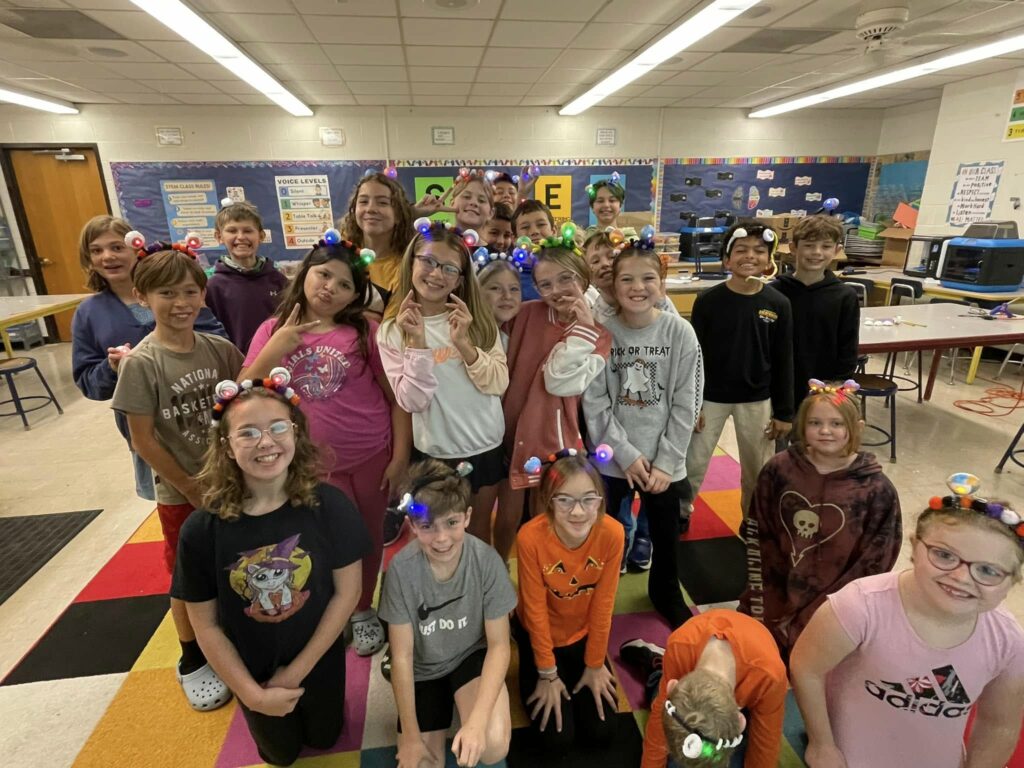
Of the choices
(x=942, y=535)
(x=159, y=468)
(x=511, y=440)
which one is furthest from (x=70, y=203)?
(x=942, y=535)

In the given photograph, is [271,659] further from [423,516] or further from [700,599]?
[700,599]

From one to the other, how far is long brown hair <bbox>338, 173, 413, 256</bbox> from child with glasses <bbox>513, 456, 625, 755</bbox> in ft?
4.01

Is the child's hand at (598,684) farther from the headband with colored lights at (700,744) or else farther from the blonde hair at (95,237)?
the blonde hair at (95,237)

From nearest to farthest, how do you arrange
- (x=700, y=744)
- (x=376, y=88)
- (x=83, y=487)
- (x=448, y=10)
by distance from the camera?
(x=700, y=744), (x=83, y=487), (x=448, y=10), (x=376, y=88)

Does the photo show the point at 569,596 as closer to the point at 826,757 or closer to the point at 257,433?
the point at 826,757

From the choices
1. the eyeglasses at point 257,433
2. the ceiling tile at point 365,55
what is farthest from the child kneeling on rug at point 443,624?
the ceiling tile at point 365,55

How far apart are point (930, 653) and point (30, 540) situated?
3589mm

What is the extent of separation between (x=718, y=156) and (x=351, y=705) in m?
7.40

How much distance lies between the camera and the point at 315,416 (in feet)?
5.44

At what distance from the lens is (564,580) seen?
61.4 inches

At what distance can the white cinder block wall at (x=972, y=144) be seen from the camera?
17.1 ft

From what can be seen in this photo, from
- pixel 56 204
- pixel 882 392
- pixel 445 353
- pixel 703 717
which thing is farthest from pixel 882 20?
pixel 56 204

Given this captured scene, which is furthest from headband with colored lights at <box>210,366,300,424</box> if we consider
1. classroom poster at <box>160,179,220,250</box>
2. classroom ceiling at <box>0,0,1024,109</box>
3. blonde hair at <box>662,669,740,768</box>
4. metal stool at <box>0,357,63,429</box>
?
classroom poster at <box>160,179,220,250</box>

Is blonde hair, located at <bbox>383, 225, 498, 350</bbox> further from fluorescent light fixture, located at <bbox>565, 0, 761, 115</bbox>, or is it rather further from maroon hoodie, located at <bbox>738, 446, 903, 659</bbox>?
fluorescent light fixture, located at <bbox>565, 0, 761, 115</bbox>
